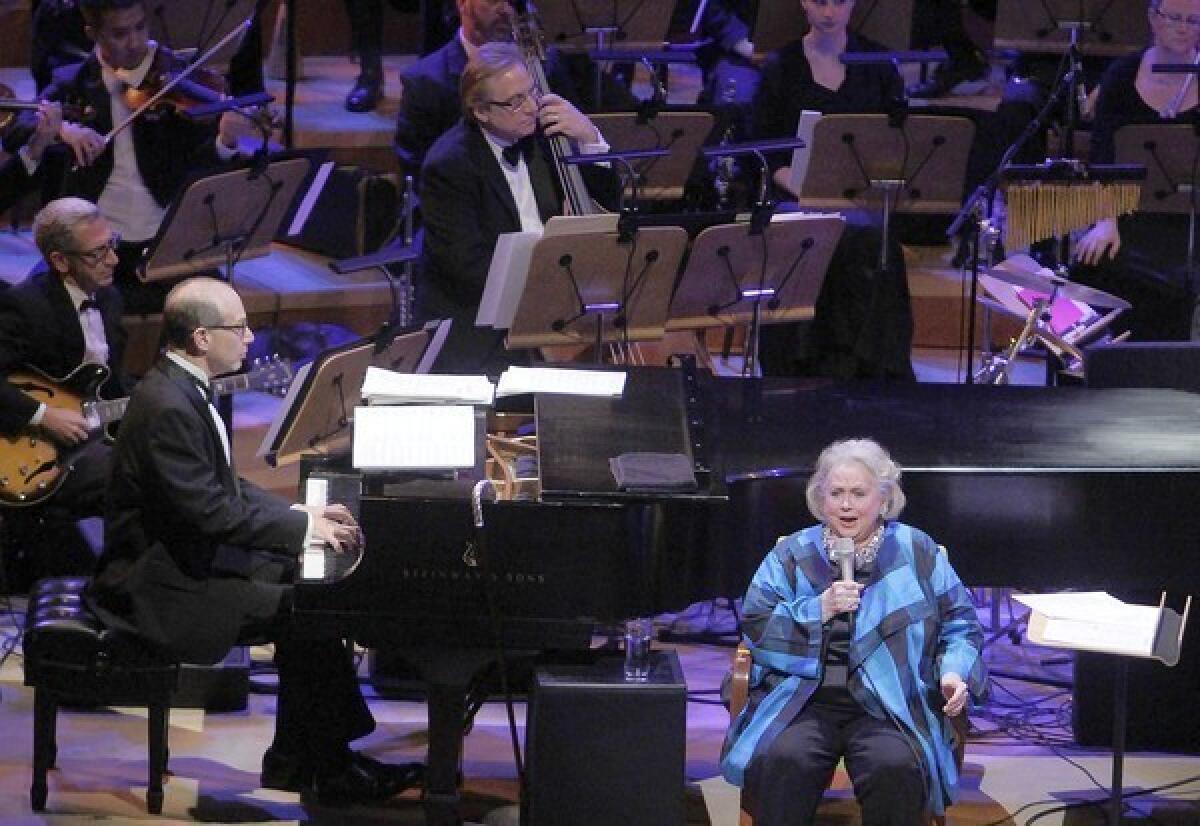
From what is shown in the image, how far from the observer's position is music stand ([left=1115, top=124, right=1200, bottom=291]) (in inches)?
306

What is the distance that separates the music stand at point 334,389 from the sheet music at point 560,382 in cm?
33

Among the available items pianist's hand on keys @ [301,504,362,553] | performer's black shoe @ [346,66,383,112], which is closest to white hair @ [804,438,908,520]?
pianist's hand on keys @ [301,504,362,553]

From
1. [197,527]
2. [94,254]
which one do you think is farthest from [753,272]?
[197,527]

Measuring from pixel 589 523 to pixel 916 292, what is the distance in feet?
15.6

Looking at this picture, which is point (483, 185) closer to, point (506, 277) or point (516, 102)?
point (516, 102)

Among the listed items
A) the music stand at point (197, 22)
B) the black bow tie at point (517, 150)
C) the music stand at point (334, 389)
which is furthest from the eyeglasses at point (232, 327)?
the music stand at point (197, 22)

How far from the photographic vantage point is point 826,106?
8125mm

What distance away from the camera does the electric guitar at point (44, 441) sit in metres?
6.39

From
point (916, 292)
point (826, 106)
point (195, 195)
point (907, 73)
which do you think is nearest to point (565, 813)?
point (195, 195)

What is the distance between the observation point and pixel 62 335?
653cm

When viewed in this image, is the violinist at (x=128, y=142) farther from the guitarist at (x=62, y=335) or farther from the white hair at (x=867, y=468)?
the white hair at (x=867, y=468)

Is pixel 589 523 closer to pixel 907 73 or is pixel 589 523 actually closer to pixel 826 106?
pixel 826 106

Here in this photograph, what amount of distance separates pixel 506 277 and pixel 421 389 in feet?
3.34

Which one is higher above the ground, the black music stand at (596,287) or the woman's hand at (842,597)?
the black music stand at (596,287)
